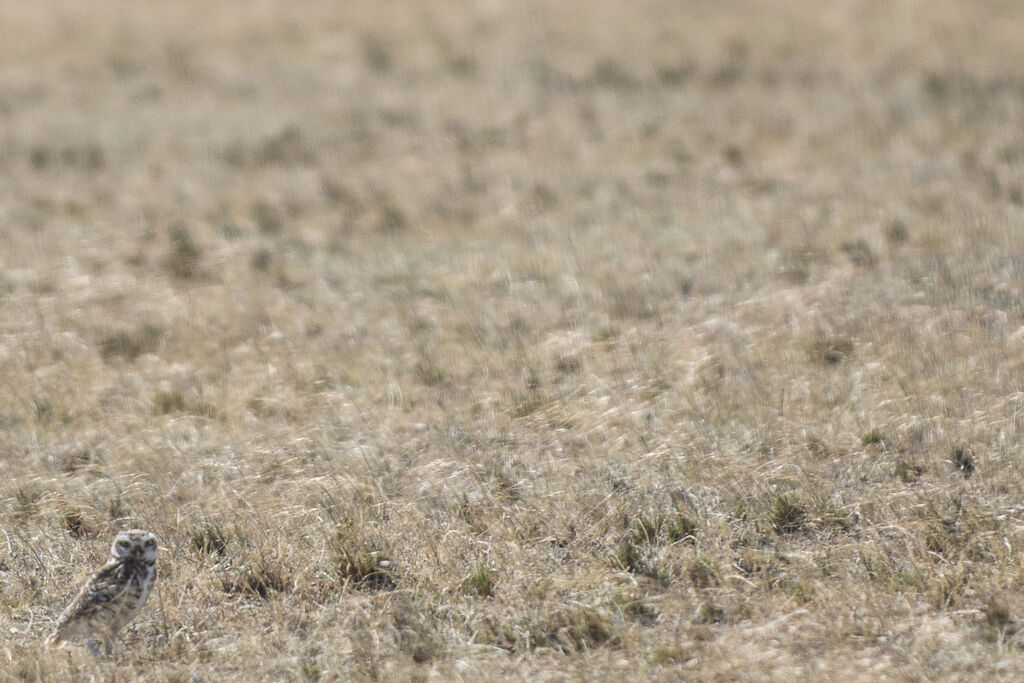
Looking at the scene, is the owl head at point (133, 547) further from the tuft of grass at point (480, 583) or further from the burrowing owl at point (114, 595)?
the tuft of grass at point (480, 583)

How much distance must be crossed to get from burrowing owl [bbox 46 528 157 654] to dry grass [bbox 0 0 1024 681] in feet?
0.48

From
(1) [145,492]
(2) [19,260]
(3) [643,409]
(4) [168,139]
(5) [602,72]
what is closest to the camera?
(1) [145,492]

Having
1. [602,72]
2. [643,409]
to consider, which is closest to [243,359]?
[643,409]

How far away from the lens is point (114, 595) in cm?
503

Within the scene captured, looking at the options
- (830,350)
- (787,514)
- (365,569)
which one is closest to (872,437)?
(787,514)

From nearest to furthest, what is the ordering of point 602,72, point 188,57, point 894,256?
point 894,256 < point 602,72 < point 188,57

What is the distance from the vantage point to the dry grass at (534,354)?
539 centimetres

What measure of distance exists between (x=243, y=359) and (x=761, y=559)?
465cm

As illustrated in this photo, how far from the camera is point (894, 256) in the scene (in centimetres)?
1033

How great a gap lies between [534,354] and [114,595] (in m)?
4.22

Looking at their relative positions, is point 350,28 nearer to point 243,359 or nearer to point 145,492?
point 243,359

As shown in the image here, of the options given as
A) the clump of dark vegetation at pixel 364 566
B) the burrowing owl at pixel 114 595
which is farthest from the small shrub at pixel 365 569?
the burrowing owl at pixel 114 595

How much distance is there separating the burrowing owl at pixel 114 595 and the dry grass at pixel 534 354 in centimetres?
15

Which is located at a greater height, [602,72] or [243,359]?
[602,72]
